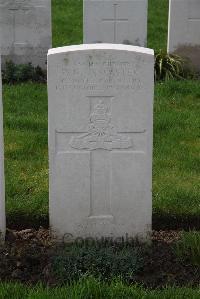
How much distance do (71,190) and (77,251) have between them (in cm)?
47

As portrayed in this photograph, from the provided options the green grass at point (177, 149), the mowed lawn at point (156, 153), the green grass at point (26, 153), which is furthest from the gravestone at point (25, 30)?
the green grass at point (177, 149)

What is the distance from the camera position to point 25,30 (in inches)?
390

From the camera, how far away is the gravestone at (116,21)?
32.3ft

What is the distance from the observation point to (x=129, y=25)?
395 inches

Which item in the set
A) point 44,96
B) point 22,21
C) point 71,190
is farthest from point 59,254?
point 22,21

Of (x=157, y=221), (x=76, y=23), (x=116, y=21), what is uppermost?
(x=76, y=23)

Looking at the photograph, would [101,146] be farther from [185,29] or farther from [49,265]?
[185,29]

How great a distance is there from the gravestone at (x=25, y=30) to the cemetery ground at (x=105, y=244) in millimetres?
2107

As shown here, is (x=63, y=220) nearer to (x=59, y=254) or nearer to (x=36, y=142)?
(x=59, y=254)

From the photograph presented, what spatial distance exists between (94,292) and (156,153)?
2818mm

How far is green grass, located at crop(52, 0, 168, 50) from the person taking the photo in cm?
1243

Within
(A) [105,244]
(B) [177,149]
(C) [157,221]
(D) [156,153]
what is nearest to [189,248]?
(A) [105,244]


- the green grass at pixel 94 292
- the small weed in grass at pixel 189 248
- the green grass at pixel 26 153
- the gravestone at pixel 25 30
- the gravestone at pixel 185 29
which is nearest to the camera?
the green grass at pixel 94 292

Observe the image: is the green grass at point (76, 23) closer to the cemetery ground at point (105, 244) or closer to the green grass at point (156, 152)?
the green grass at point (156, 152)
